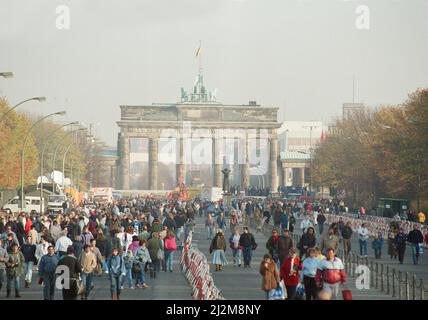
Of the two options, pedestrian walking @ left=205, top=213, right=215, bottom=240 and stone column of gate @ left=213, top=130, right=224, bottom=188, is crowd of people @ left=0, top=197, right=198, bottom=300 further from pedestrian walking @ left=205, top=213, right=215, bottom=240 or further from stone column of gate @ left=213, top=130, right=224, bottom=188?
stone column of gate @ left=213, top=130, right=224, bottom=188

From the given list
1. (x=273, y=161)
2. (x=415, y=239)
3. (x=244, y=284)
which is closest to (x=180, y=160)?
(x=273, y=161)

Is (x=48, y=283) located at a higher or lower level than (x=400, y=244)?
lower

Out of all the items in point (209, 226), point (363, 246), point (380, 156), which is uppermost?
point (380, 156)

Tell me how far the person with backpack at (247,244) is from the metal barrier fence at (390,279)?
2742 millimetres

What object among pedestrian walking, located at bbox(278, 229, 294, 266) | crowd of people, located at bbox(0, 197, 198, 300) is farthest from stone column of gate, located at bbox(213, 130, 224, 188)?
pedestrian walking, located at bbox(278, 229, 294, 266)

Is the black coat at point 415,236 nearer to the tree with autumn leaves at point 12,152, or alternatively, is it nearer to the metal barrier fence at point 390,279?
the metal barrier fence at point 390,279

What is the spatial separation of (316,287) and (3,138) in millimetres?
59353

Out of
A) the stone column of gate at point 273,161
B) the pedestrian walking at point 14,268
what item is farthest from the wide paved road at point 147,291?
the stone column of gate at point 273,161

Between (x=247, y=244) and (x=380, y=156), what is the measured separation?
48432 millimetres

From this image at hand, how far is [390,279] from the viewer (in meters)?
32.4

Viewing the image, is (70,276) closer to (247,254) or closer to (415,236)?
(247,254)

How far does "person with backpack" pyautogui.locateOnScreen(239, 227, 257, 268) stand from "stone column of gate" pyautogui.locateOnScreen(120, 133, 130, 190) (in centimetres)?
15420
